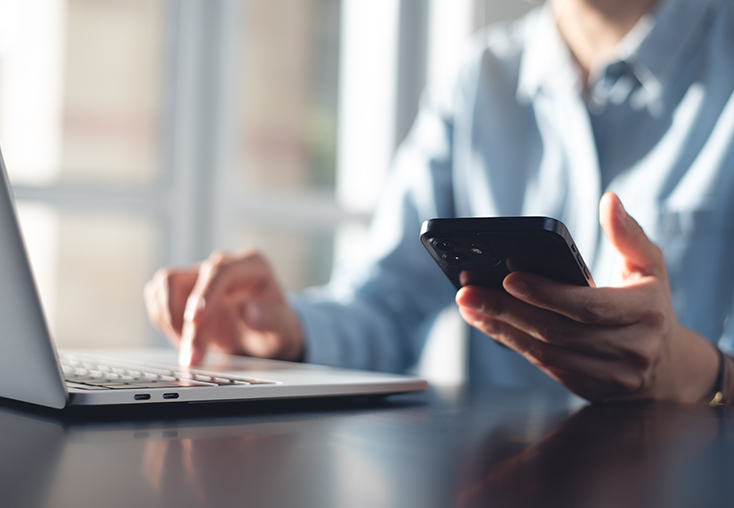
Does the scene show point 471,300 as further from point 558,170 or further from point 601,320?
point 558,170

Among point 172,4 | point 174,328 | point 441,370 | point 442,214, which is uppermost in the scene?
point 172,4

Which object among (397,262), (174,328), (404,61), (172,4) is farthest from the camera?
(404,61)

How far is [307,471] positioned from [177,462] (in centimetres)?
5

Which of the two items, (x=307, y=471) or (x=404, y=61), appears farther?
(x=404, y=61)

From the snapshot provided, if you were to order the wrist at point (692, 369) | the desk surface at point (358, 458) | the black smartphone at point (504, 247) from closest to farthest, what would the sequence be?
1. the desk surface at point (358, 458)
2. the black smartphone at point (504, 247)
3. the wrist at point (692, 369)

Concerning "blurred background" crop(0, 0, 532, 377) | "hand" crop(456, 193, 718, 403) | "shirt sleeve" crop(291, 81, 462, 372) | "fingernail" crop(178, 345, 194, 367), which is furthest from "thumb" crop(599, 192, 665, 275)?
"blurred background" crop(0, 0, 532, 377)

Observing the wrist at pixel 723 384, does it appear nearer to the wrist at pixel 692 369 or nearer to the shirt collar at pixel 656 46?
the wrist at pixel 692 369

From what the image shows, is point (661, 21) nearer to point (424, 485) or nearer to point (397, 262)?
point (397, 262)

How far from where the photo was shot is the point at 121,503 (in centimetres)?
20

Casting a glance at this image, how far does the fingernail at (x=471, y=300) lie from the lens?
41 cm

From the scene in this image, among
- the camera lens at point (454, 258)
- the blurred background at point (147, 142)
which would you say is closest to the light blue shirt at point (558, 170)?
the camera lens at point (454, 258)

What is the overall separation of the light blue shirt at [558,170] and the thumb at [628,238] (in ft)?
1.40

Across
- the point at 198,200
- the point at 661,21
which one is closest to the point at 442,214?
the point at 661,21

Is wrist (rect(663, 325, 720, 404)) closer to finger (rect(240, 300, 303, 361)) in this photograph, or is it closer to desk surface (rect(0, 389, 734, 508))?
desk surface (rect(0, 389, 734, 508))
